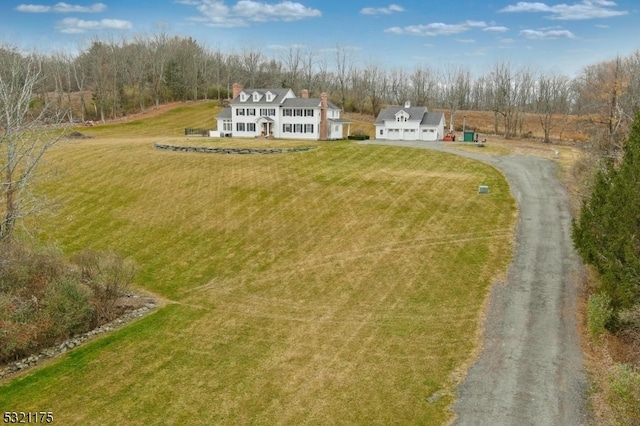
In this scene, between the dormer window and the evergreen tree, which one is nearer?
the evergreen tree

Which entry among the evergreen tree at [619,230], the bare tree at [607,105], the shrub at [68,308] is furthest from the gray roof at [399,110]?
Answer: the shrub at [68,308]

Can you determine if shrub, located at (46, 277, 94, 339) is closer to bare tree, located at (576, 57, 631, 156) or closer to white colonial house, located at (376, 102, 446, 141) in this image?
bare tree, located at (576, 57, 631, 156)

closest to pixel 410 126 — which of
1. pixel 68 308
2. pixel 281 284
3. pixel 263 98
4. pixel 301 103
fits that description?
pixel 301 103

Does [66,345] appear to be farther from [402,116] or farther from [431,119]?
[431,119]

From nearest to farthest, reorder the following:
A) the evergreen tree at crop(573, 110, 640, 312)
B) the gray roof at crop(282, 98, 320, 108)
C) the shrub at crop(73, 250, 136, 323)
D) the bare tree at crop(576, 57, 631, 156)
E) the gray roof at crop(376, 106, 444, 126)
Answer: the evergreen tree at crop(573, 110, 640, 312)
the shrub at crop(73, 250, 136, 323)
the bare tree at crop(576, 57, 631, 156)
the gray roof at crop(282, 98, 320, 108)
the gray roof at crop(376, 106, 444, 126)

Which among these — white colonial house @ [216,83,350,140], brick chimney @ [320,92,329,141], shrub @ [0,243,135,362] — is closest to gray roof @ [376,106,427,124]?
white colonial house @ [216,83,350,140]

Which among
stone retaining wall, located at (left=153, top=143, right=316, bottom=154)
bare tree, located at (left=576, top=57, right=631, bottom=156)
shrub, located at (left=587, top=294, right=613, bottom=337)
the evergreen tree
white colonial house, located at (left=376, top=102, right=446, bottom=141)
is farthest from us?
white colonial house, located at (left=376, top=102, right=446, bottom=141)

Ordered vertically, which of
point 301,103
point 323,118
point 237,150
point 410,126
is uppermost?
point 301,103

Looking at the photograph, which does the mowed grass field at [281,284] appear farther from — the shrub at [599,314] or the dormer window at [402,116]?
the dormer window at [402,116]
